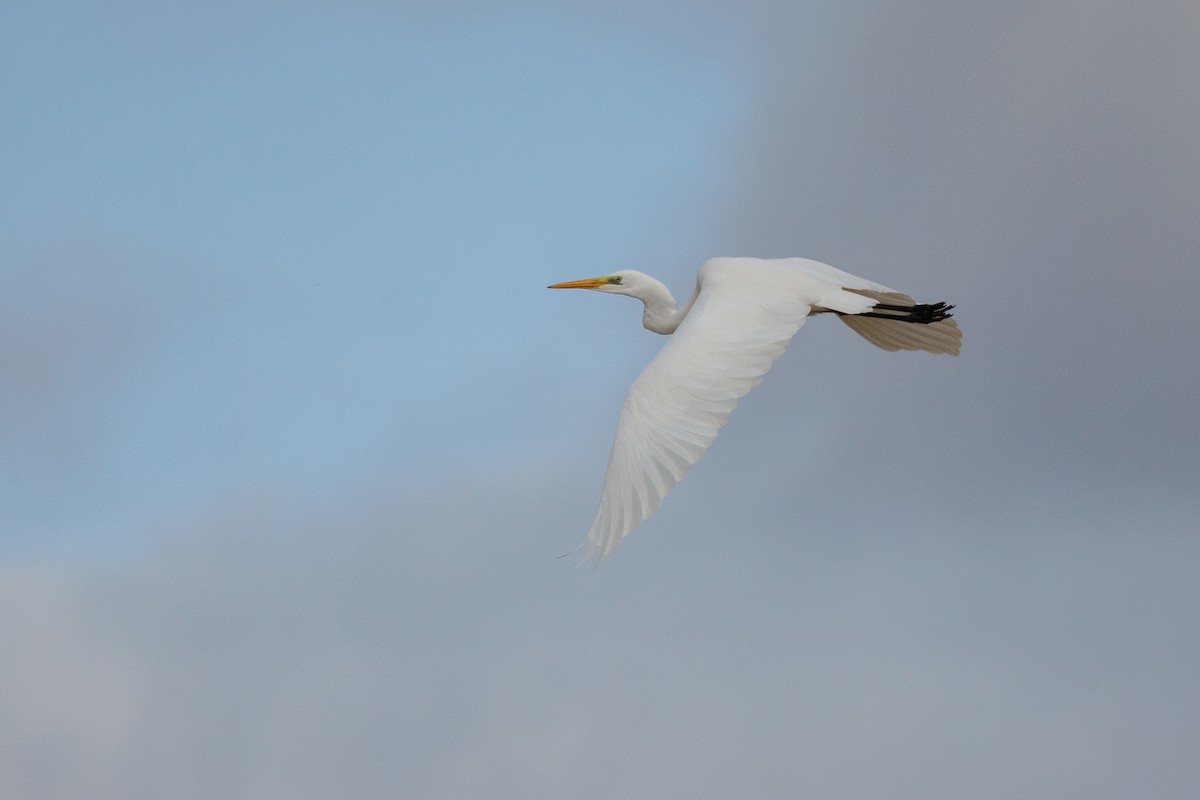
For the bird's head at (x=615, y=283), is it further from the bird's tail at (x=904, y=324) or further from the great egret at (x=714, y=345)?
the bird's tail at (x=904, y=324)

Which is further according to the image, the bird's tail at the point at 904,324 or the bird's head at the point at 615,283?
the bird's head at the point at 615,283

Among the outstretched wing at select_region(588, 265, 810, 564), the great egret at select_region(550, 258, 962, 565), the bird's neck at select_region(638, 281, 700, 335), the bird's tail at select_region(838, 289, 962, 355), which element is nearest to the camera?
the outstretched wing at select_region(588, 265, 810, 564)

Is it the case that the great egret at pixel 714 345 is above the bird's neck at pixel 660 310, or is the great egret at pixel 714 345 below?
above

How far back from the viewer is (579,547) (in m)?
11.6

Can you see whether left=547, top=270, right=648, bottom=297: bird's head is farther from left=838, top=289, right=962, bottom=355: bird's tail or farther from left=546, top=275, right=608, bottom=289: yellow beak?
left=838, top=289, right=962, bottom=355: bird's tail

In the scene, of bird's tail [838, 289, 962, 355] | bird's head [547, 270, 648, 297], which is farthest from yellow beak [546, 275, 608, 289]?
bird's tail [838, 289, 962, 355]

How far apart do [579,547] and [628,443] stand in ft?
3.58

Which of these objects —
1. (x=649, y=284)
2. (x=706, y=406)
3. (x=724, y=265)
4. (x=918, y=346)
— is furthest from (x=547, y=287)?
(x=706, y=406)

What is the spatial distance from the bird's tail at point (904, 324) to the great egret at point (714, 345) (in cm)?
1

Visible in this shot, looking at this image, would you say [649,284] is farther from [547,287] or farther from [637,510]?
[637,510]

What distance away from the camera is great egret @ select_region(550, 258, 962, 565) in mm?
11883

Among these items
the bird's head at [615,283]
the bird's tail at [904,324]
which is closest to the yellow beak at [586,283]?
the bird's head at [615,283]

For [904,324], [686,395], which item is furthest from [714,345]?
[904,324]

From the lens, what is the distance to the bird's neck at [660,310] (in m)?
16.8
